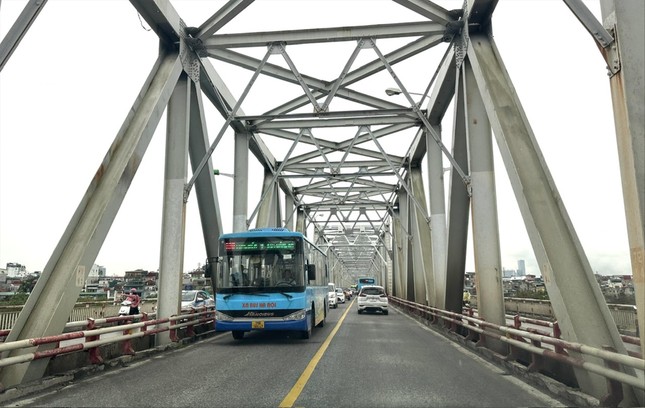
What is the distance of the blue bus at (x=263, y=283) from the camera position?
1274 centimetres

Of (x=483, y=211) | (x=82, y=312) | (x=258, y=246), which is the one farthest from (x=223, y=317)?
(x=82, y=312)

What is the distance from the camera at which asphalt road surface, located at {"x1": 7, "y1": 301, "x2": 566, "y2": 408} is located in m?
5.98

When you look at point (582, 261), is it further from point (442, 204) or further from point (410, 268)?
point (410, 268)

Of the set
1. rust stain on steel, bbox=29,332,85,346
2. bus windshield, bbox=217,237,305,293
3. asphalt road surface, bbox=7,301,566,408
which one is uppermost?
bus windshield, bbox=217,237,305,293

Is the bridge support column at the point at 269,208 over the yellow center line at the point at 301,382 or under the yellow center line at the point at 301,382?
over

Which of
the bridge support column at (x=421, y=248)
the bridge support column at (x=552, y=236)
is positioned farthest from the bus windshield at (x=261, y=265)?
the bridge support column at (x=421, y=248)

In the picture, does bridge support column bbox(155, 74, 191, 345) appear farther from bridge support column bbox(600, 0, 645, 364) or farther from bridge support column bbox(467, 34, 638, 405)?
bridge support column bbox(600, 0, 645, 364)

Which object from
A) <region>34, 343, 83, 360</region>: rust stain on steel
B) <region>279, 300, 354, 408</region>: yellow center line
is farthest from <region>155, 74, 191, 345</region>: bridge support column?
<region>279, 300, 354, 408</region>: yellow center line

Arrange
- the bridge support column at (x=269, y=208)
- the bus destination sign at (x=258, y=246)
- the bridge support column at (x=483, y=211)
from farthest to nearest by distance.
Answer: the bridge support column at (x=269, y=208)
the bus destination sign at (x=258, y=246)
the bridge support column at (x=483, y=211)

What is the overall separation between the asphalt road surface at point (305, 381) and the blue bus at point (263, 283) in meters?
1.34

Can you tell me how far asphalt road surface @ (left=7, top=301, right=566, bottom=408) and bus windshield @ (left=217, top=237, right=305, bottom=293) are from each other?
7.12 ft

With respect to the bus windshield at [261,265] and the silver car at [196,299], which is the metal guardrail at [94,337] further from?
A: the silver car at [196,299]

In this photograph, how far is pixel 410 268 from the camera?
99.8ft

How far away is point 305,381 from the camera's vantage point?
720cm
